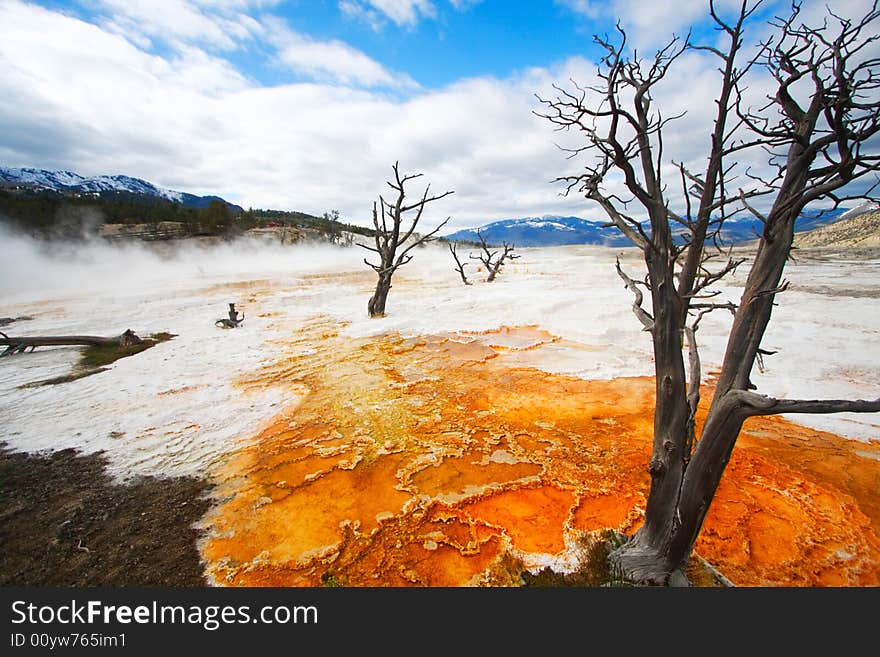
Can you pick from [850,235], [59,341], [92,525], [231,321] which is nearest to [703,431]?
[92,525]

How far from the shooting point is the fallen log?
30.0 ft

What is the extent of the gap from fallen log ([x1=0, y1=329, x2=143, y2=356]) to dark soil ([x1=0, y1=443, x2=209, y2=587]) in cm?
595

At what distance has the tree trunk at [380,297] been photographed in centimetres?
1335

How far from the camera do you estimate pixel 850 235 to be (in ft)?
134

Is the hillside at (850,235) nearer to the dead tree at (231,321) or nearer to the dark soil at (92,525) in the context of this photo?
the dead tree at (231,321)

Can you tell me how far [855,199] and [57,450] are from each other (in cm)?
803

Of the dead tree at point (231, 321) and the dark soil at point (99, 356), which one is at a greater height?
the dead tree at point (231, 321)

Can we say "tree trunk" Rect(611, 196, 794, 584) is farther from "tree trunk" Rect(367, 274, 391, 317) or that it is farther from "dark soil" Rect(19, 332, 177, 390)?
"tree trunk" Rect(367, 274, 391, 317)

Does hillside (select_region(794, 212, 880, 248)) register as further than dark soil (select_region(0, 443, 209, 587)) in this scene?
Yes

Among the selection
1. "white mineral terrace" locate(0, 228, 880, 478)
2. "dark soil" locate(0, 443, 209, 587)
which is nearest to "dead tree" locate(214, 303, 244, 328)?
"white mineral terrace" locate(0, 228, 880, 478)

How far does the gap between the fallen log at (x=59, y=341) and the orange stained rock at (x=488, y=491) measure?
6.67m

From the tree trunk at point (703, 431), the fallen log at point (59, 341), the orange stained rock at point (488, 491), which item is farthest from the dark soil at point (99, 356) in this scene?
the tree trunk at point (703, 431)

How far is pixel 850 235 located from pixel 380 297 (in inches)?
2149

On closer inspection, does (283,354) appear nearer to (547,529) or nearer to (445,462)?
(445,462)
